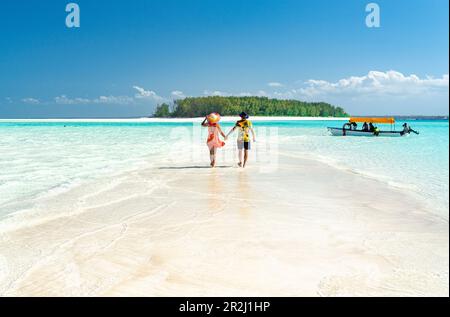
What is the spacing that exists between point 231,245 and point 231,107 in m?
116

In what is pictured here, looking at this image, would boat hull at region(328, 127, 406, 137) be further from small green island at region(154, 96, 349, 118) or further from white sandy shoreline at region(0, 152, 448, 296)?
small green island at region(154, 96, 349, 118)

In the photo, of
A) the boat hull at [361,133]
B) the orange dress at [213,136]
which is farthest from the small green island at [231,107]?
the orange dress at [213,136]

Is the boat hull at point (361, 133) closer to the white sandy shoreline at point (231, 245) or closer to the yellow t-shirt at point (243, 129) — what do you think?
the yellow t-shirt at point (243, 129)

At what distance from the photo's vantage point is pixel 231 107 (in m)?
120

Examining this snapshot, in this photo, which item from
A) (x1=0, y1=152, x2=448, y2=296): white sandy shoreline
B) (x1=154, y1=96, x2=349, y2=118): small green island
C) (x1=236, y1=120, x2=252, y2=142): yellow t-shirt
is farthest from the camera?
(x1=154, y1=96, x2=349, y2=118): small green island

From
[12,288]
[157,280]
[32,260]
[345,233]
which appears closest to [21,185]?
[32,260]

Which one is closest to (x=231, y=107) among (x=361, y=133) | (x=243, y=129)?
(x=361, y=133)

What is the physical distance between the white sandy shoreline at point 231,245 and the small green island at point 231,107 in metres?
112

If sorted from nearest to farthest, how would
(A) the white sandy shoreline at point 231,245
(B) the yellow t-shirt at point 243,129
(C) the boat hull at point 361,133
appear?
1. (A) the white sandy shoreline at point 231,245
2. (B) the yellow t-shirt at point 243,129
3. (C) the boat hull at point 361,133

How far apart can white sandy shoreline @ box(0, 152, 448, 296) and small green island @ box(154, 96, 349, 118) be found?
4396 inches

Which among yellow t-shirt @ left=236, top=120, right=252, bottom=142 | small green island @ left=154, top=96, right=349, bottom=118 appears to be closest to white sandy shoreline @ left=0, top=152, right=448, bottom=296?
yellow t-shirt @ left=236, top=120, right=252, bottom=142

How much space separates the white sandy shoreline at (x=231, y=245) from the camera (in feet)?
11.5

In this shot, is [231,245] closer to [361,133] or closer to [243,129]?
[243,129]

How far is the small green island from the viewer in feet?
393
